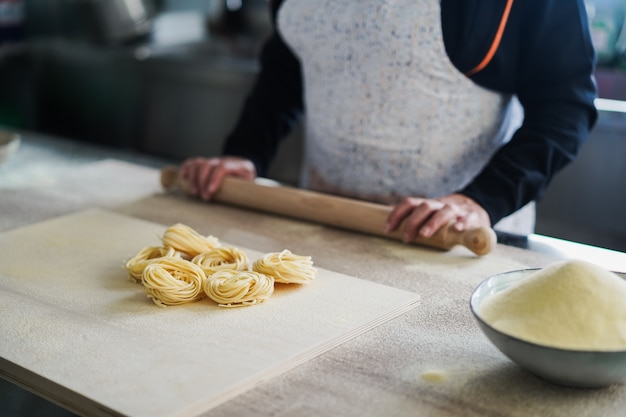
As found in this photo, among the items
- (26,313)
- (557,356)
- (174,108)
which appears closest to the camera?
(557,356)

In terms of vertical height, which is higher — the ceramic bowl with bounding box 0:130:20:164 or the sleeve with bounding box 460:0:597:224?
the sleeve with bounding box 460:0:597:224

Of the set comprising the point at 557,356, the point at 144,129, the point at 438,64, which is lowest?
the point at 144,129

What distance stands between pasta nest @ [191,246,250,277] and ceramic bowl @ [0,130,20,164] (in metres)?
0.83

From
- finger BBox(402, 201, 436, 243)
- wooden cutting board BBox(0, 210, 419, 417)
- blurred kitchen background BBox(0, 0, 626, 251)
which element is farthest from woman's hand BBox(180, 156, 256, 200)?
blurred kitchen background BBox(0, 0, 626, 251)

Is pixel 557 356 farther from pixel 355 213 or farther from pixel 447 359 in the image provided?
pixel 355 213

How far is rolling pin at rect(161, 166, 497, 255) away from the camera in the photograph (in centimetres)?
130

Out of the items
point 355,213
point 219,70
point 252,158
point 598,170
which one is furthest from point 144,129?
point 355,213

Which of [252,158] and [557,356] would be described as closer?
[557,356]

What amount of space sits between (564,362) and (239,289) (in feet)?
1.46

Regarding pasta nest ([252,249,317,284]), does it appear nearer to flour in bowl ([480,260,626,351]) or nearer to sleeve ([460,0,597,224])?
flour in bowl ([480,260,626,351])

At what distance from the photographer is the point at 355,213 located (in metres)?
1.44

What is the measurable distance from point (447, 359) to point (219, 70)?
2193 millimetres

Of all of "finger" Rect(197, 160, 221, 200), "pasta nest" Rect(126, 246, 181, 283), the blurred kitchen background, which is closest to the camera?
"pasta nest" Rect(126, 246, 181, 283)

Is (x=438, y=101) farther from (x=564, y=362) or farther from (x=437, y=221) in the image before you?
(x=564, y=362)
